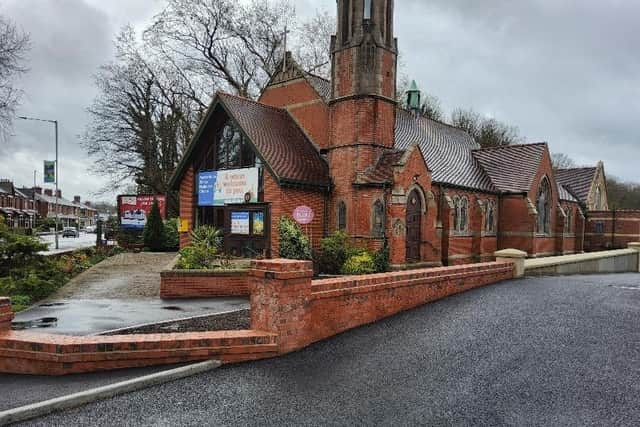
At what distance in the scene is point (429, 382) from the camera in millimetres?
5227

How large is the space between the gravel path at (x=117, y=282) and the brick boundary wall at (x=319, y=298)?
22.9 feet

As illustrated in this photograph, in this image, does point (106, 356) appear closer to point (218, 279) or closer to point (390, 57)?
point (218, 279)

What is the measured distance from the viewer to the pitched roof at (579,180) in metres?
36.3

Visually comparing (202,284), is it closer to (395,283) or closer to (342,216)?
(395,283)

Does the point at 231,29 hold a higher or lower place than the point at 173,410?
higher

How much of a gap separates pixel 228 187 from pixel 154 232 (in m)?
8.53

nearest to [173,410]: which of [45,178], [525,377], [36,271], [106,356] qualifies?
[106,356]

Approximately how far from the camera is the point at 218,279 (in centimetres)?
1221

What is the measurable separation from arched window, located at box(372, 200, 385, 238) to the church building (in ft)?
0.13

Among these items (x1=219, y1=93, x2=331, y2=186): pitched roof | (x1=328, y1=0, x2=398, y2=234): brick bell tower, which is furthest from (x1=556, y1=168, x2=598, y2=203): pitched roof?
(x1=219, y1=93, x2=331, y2=186): pitched roof

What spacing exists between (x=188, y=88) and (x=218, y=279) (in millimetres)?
26114

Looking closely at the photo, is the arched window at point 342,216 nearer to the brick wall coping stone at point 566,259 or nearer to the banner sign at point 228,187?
the banner sign at point 228,187

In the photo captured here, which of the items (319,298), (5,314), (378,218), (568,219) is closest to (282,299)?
(319,298)

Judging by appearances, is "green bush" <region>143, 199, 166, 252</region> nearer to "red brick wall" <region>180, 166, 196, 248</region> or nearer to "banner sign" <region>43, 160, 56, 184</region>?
"red brick wall" <region>180, 166, 196, 248</region>
